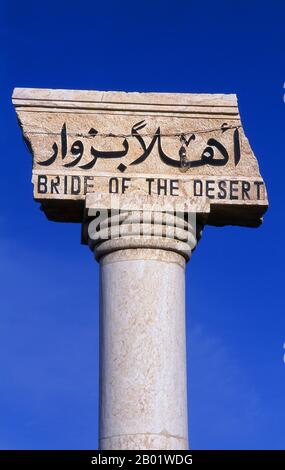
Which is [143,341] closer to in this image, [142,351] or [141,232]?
[142,351]

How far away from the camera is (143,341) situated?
13414 millimetres

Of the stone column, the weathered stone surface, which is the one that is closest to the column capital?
the stone column

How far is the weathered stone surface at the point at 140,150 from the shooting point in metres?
14.3

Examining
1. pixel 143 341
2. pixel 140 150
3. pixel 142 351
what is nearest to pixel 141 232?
pixel 140 150

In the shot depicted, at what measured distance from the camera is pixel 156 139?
1464 cm

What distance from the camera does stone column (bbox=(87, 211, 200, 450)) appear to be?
13188mm

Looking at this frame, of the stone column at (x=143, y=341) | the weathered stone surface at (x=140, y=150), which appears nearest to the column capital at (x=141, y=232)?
the stone column at (x=143, y=341)

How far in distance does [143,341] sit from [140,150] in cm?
236

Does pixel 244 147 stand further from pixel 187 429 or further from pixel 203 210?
pixel 187 429

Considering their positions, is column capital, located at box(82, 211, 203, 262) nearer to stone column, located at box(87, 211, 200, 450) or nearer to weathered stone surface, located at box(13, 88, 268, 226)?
stone column, located at box(87, 211, 200, 450)

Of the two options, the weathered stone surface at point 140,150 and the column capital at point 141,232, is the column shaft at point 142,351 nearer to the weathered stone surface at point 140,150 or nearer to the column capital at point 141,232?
the column capital at point 141,232

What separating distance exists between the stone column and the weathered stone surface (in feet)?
1.95

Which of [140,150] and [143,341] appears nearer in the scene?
[143,341]

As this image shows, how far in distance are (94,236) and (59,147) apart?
1.15 meters
